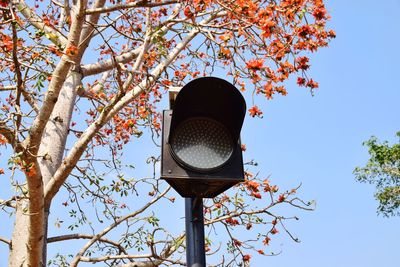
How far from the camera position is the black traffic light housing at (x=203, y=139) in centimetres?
161

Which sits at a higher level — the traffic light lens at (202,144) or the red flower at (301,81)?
the red flower at (301,81)

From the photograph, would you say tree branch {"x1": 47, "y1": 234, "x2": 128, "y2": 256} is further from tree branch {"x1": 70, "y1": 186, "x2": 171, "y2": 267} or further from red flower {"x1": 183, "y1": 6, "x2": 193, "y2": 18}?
red flower {"x1": 183, "y1": 6, "x2": 193, "y2": 18}

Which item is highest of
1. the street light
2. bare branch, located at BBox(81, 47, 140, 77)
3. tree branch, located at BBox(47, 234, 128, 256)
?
bare branch, located at BBox(81, 47, 140, 77)

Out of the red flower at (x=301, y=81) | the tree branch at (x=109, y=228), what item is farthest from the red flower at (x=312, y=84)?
the tree branch at (x=109, y=228)

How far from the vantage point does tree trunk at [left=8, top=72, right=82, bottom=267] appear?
3.71 metres

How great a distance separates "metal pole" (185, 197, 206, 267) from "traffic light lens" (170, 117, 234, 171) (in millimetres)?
169

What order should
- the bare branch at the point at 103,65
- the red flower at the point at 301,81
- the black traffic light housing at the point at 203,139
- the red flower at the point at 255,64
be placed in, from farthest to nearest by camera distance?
the bare branch at the point at 103,65 < the red flower at the point at 301,81 < the red flower at the point at 255,64 < the black traffic light housing at the point at 203,139

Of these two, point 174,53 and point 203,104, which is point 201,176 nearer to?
point 203,104

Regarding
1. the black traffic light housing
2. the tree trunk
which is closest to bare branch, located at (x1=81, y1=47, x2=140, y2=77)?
the tree trunk

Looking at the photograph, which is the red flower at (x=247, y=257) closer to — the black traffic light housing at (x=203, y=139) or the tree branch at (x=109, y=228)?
A: the tree branch at (x=109, y=228)

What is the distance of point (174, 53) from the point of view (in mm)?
4469

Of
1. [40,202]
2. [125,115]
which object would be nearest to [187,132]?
[40,202]

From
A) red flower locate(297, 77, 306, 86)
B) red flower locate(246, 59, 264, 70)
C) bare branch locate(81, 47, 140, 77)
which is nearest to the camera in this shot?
red flower locate(246, 59, 264, 70)

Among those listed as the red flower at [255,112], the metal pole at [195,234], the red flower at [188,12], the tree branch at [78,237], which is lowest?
the metal pole at [195,234]
